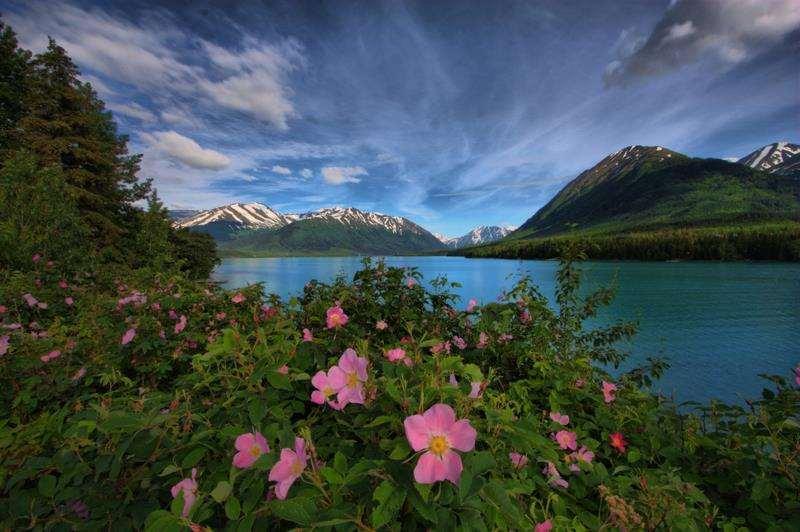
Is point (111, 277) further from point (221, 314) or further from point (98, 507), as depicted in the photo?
point (98, 507)

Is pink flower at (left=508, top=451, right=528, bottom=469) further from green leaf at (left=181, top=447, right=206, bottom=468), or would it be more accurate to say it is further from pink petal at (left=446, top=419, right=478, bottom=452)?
green leaf at (left=181, top=447, right=206, bottom=468)

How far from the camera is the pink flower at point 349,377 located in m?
1.34

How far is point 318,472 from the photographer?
42.7 inches

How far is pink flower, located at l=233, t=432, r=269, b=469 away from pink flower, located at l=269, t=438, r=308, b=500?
0.12 metres

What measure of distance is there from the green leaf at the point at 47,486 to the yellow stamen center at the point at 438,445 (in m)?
1.59

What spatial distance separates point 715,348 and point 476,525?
2655 cm

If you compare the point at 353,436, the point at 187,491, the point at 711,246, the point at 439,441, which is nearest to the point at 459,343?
the point at 353,436

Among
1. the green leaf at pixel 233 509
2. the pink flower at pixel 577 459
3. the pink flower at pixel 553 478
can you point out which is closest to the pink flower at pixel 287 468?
the green leaf at pixel 233 509

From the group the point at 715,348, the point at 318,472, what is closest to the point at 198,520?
the point at 318,472

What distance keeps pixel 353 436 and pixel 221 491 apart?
2.09 ft

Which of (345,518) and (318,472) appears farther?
(318,472)

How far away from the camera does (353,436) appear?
1.54 m

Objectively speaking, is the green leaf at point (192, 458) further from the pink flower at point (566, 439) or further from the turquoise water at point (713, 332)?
the turquoise water at point (713, 332)

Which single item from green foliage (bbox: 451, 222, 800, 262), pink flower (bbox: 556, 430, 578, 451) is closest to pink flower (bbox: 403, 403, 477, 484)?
pink flower (bbox: 556, 430, 578, 451)
